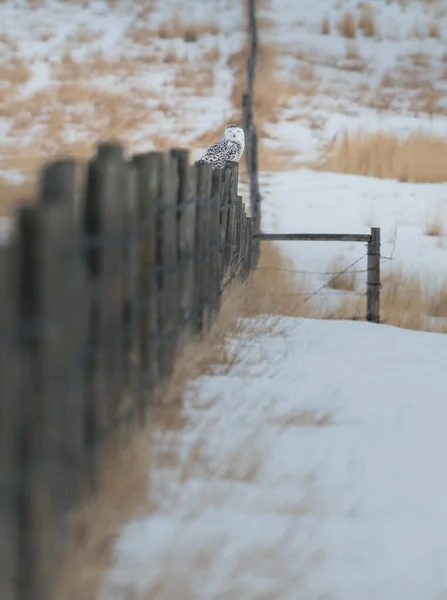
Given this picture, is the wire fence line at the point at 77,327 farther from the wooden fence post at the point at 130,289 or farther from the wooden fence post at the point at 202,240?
the wooden fence post at the point at 202,240

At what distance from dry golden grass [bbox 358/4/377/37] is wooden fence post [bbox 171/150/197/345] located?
63.5 feet

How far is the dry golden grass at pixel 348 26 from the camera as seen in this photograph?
23641 mm

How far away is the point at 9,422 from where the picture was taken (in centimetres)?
231

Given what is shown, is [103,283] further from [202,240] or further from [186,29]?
[186,29]

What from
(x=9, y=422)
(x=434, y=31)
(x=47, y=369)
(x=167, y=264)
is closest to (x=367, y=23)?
(x=434, y=31)

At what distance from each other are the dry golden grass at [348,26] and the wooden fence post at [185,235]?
1917 cm

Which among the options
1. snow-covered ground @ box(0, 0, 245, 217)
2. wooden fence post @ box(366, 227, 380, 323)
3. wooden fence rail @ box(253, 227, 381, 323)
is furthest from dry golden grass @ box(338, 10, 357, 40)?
wooden fence post @ box(366, 227, 380, 323)

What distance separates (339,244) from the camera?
13.2 m

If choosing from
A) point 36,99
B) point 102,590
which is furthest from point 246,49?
point 102,590

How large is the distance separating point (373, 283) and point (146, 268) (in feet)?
16.1

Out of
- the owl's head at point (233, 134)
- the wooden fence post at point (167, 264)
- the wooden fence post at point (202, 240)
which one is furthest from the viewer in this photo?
the owl's head at point (233, 134)

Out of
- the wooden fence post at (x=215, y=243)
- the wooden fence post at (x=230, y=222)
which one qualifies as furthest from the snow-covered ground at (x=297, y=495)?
the wooden fence post at (x=230, y=222)

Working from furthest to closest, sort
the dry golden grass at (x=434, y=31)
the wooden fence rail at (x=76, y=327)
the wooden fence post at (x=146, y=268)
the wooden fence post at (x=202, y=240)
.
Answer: the dry golden grass at (x=434, y=31), the wooden fence post at (x=202, y=240), the wooden fence post at (x=146, y=268), the wooden fence rail at (x=76, y=327)

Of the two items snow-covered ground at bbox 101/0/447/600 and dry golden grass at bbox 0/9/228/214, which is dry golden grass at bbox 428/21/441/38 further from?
snow-covered ground at bbox 101/0/447/600
